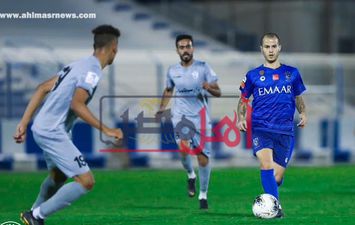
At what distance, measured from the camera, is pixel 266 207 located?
12812 millimetres

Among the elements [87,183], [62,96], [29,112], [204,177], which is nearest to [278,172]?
[204,177]

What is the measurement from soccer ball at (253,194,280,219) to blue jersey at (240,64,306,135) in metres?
0.81

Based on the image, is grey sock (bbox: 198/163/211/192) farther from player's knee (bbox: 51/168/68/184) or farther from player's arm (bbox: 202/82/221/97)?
player's knee (bbox: 51/168/68/184)

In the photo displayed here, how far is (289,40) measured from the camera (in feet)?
112

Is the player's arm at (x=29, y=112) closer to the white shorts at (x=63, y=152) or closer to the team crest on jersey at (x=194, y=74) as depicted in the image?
the white shorts at (x=63, y=152)

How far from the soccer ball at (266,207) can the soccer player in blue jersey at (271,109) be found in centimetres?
24

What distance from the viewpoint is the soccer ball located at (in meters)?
12.8

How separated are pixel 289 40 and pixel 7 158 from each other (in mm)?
11403

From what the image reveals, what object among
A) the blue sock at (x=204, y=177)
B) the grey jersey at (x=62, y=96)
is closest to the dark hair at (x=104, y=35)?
the grey jersey at (x=62, y=96)

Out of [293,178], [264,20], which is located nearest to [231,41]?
[264,20]

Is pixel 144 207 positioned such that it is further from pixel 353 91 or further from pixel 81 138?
pixel 353 91

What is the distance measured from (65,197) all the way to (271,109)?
2.92m

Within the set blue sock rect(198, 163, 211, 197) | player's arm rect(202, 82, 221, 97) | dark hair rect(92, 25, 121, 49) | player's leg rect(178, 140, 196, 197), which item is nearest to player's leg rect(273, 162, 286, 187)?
blue sock rect(198, 163, 211, 197)

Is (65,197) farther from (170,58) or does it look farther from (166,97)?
(170,58)
